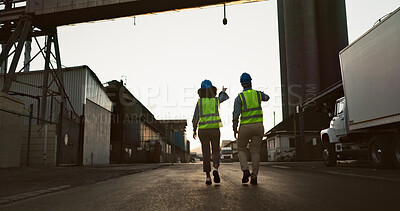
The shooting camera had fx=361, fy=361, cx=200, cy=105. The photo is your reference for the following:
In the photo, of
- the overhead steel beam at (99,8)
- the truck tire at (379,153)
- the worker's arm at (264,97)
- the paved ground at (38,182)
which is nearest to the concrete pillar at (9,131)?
the paved ground at (38,182)

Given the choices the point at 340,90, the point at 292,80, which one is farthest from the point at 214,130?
the point at 292,80

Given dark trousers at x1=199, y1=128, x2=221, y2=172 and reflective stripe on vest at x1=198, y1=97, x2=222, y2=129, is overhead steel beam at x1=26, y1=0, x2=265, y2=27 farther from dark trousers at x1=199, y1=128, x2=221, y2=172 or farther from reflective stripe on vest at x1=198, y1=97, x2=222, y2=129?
dark trousers at x1=199, y1=128, x2=221, y2=172

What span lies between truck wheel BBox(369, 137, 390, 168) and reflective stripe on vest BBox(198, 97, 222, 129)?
6.08 meters

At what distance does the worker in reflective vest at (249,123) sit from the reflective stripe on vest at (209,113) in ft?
1.09

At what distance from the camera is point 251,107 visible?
647 cm

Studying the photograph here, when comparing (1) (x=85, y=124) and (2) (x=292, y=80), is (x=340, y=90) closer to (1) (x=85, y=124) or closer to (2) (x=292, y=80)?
(1) (x=85, y=124)

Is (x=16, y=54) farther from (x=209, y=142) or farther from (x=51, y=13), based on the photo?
(x=209, y=142)

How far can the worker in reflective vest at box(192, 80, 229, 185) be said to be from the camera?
6473 millimetres

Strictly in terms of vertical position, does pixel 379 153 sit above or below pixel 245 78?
below

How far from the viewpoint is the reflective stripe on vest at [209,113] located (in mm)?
6562

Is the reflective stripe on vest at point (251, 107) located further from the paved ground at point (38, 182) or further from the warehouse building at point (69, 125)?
the warehouse building at point (69, 125)

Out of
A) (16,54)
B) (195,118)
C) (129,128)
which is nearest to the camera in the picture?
(195,118)

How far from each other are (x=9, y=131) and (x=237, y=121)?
10.00 meters

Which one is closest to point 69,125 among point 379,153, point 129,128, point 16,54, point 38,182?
point 16,54
